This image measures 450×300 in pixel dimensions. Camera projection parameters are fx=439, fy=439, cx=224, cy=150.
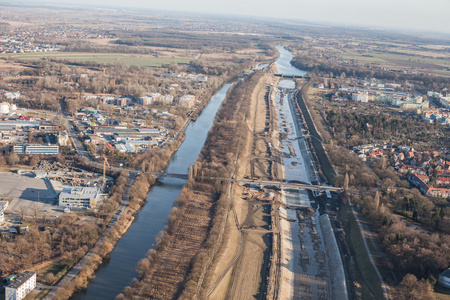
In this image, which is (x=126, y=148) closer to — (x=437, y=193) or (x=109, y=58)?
(x=437, y=193)

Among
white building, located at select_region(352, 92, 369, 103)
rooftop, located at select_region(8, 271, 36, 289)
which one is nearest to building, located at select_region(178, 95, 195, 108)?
white building, located at select_region(352, 92, 369, 103)

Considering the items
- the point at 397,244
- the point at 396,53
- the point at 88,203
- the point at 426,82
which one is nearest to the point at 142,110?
the point at 88,203

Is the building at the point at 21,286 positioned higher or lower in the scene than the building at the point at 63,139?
lower

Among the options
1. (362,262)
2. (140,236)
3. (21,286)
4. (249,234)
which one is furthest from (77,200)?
(362,262)

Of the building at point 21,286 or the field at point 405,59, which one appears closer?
the building at point 21,286

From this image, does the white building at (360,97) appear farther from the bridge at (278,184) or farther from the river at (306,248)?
the bridge at (278,184)

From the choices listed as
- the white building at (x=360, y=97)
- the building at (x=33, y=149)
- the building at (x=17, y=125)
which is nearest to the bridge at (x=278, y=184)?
the building at (x=33, y=149)

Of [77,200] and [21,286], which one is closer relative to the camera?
[21,286]
